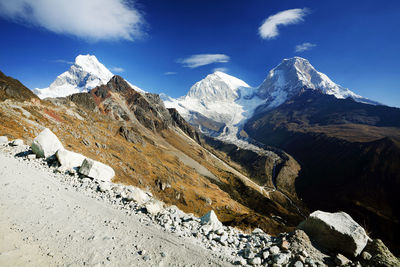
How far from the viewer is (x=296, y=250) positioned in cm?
1203

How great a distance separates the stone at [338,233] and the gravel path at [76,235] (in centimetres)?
762

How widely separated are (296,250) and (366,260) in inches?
195

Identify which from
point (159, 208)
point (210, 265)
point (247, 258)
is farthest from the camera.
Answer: point (159, 208)

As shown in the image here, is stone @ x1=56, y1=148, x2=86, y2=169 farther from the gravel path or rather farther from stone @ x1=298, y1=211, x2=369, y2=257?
stone @ x1=298, y1=211, x2=369, y2=257

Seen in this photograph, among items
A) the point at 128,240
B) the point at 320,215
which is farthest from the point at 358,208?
the point at 128,240

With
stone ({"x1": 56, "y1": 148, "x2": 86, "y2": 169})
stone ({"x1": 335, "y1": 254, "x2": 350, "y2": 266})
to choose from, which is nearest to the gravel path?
stone ({"x1": 56, "y1": 148, "x2": 86, "y2": 169})

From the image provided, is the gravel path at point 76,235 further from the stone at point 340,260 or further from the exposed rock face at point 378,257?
the exposed rock face at point 378,257

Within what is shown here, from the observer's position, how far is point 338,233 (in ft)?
42.7

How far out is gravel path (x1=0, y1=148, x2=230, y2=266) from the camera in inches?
401

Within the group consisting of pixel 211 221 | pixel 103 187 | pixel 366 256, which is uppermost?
pixel 366 256

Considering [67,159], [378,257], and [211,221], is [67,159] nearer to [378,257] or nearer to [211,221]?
[211,221]

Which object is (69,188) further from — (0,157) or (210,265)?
(210,265)

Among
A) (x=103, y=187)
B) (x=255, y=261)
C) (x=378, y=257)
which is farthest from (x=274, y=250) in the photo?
(x=103, y=187)

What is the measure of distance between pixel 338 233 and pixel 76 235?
705 inches
